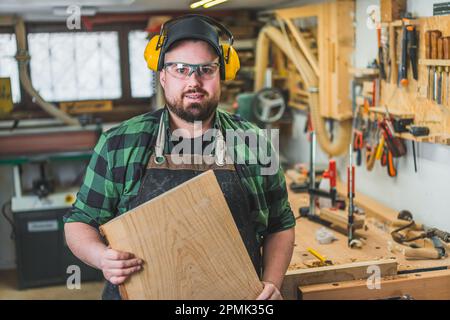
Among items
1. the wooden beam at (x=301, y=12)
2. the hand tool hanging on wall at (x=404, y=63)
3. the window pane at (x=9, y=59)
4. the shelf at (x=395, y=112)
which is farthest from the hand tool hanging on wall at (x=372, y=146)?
the window pane at (x=9, y=59)

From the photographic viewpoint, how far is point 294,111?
436 centimetres

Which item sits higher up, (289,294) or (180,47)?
(180,47)

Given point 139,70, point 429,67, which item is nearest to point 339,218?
point 429,67

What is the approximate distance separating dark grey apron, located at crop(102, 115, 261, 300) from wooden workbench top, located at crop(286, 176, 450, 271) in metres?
0.56

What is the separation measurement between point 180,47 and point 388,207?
1.73 metres

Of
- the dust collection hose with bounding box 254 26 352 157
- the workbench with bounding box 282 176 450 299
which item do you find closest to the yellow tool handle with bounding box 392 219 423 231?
the workbench with bounding box 282 176 450 299

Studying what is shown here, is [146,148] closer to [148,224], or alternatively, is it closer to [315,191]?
[148,224]

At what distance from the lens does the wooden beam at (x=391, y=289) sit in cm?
209

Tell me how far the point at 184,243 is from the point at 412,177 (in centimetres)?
165

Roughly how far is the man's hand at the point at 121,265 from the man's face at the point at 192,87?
44cm

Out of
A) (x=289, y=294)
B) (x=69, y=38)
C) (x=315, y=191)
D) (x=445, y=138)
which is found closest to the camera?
(x=289, y=294)

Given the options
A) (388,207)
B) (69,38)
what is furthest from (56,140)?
(388,207)

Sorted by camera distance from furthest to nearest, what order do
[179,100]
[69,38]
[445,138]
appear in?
[69,38]
[445,138]
[179,100]

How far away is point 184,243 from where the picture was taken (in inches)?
56.8
